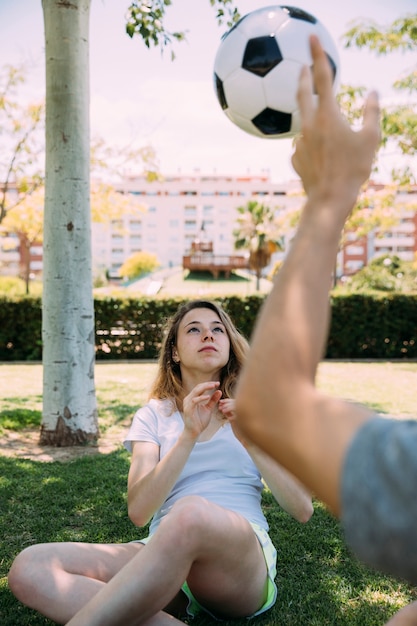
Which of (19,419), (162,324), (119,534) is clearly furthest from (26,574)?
(162,324)

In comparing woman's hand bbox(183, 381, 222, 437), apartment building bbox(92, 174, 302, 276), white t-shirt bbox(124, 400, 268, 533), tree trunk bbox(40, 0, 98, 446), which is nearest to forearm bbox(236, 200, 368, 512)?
woman's hand bbox(183, 381, 222, 437)

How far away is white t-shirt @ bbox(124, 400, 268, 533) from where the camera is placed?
2609mm

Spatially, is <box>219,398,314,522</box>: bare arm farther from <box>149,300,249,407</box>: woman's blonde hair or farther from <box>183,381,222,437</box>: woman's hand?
Answer: <box>149,300,249,407</box>: woman's blonde hair

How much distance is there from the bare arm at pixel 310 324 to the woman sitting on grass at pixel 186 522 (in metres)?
1.25

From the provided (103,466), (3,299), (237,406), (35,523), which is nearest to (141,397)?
(103,466)

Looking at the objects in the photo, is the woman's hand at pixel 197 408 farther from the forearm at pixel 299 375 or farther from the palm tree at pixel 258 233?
the palm tree at pixel 258 233

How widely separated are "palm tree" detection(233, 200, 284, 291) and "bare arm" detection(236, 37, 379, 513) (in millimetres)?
51285

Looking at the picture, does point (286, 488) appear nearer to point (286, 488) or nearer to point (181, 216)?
point (286, 488)

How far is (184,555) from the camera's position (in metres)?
1.99

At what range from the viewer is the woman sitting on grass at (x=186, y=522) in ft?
6.44

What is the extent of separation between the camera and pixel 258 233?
2076 inches

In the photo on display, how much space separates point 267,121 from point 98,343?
12505 millimetres

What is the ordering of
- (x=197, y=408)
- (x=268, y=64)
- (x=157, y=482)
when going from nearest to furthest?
(x=197, y=408)
(x=157, y=482)
(x=268, y=64)

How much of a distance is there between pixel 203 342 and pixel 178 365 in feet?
1.00
